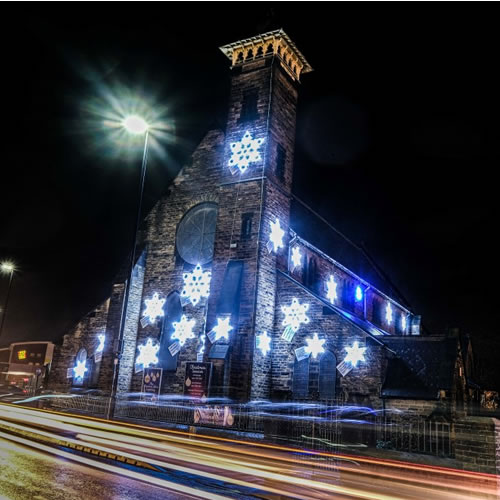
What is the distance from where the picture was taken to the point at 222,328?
2125 cm

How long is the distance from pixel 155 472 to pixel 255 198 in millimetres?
15767

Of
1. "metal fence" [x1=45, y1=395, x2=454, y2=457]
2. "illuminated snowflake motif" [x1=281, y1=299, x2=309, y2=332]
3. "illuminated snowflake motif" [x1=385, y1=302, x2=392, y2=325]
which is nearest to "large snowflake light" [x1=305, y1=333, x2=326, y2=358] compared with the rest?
"illuminated snowflake motif" [x1=281, y1=299, x2=309, y2=332]

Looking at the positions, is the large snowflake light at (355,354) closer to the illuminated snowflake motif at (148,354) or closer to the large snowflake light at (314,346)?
the large snowflake light at (314,346)

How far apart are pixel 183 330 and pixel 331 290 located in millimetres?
10012

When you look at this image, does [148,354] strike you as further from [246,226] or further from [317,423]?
[317,423]

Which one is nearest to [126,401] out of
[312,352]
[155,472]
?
[312,352]

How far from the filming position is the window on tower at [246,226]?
2252 cm

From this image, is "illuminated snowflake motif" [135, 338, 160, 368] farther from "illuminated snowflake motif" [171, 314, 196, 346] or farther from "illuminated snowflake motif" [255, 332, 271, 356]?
"illuminated snowflake motif" [255, 332, 271, 356]

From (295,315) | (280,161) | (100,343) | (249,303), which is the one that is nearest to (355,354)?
(295,315)

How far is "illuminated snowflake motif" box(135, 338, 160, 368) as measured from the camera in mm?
24484

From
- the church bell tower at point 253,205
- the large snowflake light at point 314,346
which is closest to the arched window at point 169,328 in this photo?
the church bell tower at point 253,205

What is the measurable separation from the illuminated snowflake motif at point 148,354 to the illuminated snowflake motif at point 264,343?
5.94 meters

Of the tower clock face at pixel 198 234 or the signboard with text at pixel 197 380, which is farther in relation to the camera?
the tower clock face at pixel 198 234

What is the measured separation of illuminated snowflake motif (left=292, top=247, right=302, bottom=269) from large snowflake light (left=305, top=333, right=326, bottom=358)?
16.3 ft
